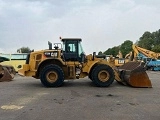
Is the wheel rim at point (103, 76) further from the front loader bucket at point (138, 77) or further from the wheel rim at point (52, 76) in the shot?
the wheel rim at point (52, 76)

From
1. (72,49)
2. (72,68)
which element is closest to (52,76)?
(72,68)

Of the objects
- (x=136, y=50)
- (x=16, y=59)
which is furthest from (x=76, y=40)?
(x=136, y=50)

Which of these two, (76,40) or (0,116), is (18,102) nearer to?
(0,116)

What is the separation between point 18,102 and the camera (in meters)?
11.0

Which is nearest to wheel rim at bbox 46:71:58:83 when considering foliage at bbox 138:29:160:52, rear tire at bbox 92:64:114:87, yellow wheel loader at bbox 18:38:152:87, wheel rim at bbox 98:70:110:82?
yellow wheel loader at bbox 18:38:152:87

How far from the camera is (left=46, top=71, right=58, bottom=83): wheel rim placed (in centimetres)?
1664

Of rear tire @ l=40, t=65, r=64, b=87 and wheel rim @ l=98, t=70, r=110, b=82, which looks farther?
wheel rim @ l=98, t=70, r=110, b=82

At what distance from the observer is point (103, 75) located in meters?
16.9

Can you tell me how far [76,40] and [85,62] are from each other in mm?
1451

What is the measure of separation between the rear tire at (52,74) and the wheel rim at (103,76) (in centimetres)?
208

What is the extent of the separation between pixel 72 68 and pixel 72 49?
1.21m

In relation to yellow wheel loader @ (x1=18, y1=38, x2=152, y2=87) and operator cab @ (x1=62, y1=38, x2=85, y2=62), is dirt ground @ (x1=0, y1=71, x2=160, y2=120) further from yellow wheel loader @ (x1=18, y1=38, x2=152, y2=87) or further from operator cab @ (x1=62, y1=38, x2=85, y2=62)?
operator cab @ (x1=62, y1=38, x2=85, y2=62)

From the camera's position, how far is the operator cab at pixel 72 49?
57.5 feet

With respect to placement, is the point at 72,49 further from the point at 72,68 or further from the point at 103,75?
the point at 103,75
